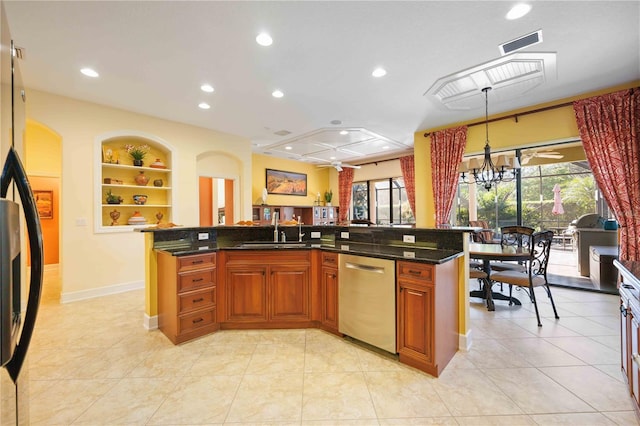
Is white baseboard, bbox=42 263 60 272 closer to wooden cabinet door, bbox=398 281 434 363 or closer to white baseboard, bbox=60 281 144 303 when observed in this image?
white baseboard, bbox=60 281 144 303

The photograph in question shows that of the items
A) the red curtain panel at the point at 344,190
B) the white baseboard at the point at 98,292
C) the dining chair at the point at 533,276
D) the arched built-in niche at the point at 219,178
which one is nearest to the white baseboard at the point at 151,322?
the white baseboard at the point at 98,292

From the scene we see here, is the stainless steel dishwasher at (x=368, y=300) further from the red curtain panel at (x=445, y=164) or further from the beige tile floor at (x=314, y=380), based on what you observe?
the red curtain panel at (x=445, y=164)

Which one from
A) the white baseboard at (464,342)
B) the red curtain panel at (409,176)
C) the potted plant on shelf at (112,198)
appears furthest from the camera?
the red curtain panel at (409,176)

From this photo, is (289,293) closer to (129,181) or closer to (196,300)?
(196,300)

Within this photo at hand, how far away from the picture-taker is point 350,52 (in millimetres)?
2828

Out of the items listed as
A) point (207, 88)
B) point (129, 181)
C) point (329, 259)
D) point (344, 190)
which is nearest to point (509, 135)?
point (329, 259)

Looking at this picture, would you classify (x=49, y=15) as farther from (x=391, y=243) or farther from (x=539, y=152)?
(x=539, y=152)

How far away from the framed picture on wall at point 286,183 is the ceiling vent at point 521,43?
6269 millimetres

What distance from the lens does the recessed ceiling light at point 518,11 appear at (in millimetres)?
2174

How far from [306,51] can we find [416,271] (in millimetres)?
2496

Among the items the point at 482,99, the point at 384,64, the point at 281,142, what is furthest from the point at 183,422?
the point at 281,142

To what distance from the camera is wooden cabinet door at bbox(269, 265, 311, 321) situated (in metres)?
2.82

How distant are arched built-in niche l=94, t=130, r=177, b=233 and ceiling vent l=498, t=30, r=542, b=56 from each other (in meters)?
5.28

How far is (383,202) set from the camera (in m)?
8.75
